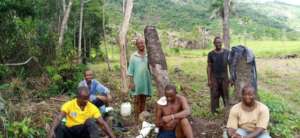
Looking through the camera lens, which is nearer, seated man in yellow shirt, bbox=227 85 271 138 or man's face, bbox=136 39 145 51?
seated man in yellow shirt, bbox=227 85 271 138

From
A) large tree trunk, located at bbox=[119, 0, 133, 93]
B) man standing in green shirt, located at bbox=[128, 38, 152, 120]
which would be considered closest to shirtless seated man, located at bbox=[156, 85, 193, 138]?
man standing in green shirt, located at bbox=[128, 38, 152, 120]

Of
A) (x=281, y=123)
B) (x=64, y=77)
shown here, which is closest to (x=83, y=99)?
(x=281, y=123)

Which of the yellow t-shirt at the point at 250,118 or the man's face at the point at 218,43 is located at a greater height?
the man's face at the point at 218,43

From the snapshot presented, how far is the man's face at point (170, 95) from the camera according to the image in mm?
6773

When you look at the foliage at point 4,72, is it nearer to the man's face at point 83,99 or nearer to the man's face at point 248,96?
the man's face at point 83,99

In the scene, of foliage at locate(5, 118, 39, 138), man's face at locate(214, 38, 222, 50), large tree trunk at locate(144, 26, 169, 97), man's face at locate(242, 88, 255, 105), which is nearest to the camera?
man's face at locate(242, 88, 255, 105)

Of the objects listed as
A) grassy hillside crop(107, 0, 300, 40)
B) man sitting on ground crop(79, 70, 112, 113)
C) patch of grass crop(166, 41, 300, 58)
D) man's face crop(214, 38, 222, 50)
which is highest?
grassy hillside crop(107, 0, 300, 40)

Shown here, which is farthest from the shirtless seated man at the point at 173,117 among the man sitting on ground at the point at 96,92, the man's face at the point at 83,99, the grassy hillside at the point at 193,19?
the grassy hillside at the point at 193,19

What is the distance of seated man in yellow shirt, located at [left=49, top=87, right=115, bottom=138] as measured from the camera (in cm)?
686

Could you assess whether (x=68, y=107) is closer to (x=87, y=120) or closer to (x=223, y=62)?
(x=87, y=120)

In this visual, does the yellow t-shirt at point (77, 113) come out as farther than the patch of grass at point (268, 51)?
No

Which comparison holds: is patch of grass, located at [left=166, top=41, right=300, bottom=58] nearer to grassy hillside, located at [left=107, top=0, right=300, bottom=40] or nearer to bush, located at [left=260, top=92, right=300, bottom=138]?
grassy hillside, located at [left=107, top=0, right=300, bottom=40]

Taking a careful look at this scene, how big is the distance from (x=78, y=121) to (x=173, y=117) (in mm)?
1359

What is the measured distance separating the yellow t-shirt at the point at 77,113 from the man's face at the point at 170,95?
1019 mm
